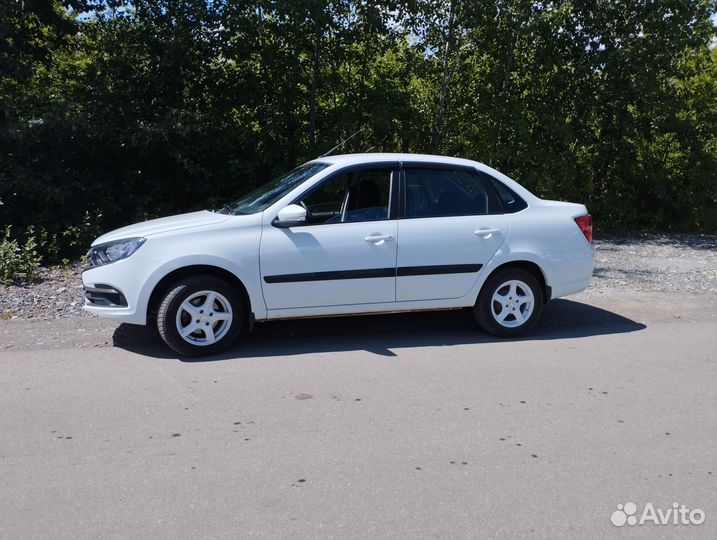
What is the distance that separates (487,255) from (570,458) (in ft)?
9.10

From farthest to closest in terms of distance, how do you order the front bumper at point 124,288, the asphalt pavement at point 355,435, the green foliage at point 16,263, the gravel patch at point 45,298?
the green foliage at point 16,263, the gravel patch at point 45,298, the front bumper at point 124,288, the asphalt pavement at point 355,435

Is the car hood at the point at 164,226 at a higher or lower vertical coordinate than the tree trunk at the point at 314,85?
lower

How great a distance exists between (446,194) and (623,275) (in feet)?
14.7

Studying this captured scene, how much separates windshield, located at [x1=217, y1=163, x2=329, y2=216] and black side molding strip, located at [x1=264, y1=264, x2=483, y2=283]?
667 mm

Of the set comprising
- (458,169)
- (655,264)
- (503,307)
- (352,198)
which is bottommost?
(503,307)

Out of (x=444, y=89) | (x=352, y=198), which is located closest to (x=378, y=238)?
(x=352, y=198)

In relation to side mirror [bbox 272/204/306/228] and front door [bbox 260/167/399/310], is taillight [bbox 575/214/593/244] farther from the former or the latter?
side mirror [bbox 272/204/306/228]

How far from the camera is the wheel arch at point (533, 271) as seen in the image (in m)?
6.86

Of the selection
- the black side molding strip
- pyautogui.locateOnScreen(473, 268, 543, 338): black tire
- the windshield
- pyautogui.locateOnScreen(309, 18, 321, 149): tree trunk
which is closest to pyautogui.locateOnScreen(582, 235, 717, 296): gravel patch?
pyautogui.locateOnScreen(473, 268, 543, 338): black tire

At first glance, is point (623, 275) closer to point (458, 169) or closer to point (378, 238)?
point (458, 169)

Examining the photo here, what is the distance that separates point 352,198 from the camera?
671 cm

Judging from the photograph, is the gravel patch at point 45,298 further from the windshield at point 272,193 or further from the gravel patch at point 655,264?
the gravel patch at point 655,264

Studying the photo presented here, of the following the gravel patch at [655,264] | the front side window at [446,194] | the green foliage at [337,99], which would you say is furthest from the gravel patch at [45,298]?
the gravel patch at [655,264]

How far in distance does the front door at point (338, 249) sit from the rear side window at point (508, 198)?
100 centimetres
